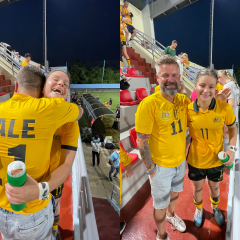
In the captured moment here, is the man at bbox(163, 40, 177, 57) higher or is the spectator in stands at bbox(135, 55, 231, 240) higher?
the man at bbox(163, 40, 177, 57)

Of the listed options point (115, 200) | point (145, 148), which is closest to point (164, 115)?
point (145, 148)

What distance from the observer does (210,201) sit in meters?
1.26

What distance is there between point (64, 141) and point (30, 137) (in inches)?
6.8

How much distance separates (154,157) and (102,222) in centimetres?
185

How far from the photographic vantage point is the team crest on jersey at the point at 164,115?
0.90 meters

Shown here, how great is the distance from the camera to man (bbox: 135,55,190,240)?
2.73 feet

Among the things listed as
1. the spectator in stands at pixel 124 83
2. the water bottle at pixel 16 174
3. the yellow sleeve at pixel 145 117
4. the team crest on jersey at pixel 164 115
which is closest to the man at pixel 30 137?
the water bottle at pixel 16 174

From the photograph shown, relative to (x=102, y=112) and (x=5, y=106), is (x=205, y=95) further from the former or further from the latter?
(x=102, y=112)

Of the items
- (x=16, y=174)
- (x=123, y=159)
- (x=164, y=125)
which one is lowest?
(x=123, y=159)

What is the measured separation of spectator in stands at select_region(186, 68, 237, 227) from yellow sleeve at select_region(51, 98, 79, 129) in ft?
2.21

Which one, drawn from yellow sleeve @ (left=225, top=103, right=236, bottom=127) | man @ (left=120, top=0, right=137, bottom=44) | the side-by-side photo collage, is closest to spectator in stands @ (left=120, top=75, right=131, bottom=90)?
the side-by-side photo collage

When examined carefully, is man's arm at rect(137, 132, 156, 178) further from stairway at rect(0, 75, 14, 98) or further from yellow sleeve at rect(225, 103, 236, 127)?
stairway at rect(0, 75, 14, 98)

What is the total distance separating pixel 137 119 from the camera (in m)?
0.90

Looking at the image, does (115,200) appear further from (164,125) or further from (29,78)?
(29,78)
